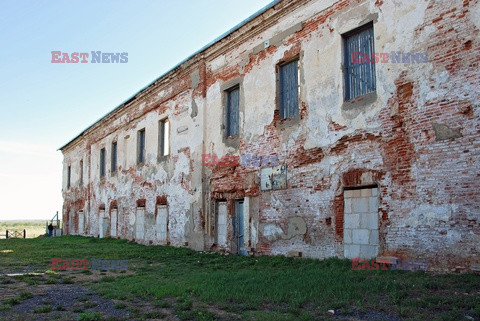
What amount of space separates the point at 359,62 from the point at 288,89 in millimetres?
2242

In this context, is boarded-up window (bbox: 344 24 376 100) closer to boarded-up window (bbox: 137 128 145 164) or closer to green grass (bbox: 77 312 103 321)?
green grass (bbox: 77 312 103 321)

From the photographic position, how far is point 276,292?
6.27 meters

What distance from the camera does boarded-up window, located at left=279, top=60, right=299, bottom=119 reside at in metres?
10.7

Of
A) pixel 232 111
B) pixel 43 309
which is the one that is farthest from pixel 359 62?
pixel 43 309

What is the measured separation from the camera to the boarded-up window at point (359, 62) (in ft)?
29.1

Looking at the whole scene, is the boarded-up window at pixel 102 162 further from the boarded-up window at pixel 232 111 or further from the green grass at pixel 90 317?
the green grass at pixel 90 317

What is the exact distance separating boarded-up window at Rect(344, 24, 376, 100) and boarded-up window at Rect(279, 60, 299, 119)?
5.33ft

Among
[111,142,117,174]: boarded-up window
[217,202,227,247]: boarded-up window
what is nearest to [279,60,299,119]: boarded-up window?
[217,202,227,247]: boarded-up window

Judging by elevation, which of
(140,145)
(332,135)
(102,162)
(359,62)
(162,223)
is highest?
(359,62)

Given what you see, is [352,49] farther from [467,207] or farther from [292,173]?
[467,207]

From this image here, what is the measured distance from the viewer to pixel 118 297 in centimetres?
645

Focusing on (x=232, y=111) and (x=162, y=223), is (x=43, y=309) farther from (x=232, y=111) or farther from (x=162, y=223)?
(x=162, y=223)

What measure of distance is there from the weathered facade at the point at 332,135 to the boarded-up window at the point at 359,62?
0.03 meters

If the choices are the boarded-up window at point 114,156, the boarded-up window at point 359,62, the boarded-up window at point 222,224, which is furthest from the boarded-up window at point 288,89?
the boarded-up window at point 114,156
